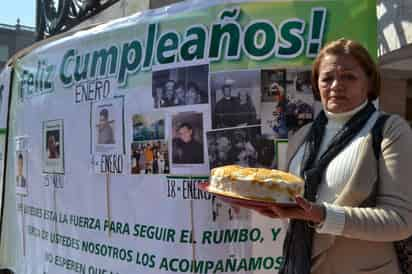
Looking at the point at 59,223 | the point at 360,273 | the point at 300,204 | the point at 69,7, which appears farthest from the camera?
the point at 69,7

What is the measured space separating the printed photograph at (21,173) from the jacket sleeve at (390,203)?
8.31 feet

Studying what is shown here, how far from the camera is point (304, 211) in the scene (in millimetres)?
1473

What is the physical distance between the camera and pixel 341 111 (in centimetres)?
167

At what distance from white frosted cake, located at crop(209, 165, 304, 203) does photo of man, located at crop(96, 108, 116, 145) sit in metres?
1.07

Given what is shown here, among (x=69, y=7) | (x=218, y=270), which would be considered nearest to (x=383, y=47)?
(x=218, y=270)

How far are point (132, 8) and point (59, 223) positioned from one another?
2.67 m

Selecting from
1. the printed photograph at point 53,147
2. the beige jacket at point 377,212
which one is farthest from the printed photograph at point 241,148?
the printed photograph at point 53,147

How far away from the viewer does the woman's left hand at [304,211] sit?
1457 millimetres

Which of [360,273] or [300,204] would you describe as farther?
[360,273]

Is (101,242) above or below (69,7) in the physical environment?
below

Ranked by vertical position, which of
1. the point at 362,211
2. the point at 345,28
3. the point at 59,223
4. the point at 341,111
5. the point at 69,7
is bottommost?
the point at 59,223

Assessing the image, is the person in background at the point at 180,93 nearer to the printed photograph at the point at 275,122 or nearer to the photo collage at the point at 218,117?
the photo collage at the point at 218,117

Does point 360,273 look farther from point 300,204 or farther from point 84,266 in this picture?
point 84,266

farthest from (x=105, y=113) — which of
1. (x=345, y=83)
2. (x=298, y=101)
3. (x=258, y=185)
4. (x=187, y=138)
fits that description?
(x=345, y=83)
